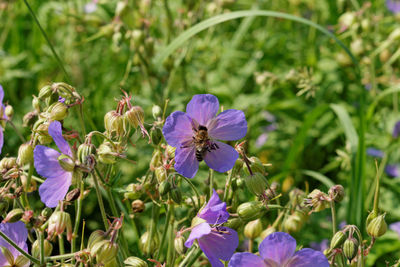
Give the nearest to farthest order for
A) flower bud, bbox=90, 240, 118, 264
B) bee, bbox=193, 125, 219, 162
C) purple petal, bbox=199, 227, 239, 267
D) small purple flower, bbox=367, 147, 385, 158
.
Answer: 1. flower bud, bbox=90, 240, 118, 264
2. purple petal, bbox=199, 227, 239, 267
3. bee, bbox=193, 125, 219, 162
4. small purple flower, bbox=367, 147, 385, 158

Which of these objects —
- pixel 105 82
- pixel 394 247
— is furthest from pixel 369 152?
pixel 105 82

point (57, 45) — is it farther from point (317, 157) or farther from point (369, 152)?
point (369, 152)

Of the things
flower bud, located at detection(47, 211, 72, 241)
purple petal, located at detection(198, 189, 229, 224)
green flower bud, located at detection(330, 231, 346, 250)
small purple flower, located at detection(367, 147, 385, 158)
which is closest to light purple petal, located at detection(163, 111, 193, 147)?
purple petal, located at detection(198, 189, 229, 224)

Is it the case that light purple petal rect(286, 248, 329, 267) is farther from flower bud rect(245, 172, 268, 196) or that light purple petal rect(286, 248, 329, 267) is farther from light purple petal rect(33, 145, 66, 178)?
light purple petal rect(33, 145, 66, 178)

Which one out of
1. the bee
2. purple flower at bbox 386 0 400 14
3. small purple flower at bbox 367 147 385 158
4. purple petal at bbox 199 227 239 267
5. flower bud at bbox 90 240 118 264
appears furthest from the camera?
purple flower at bbox 386 0 400 14

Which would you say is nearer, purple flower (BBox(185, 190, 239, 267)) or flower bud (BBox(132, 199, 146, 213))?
purple flower (BBox(185, 190, 239, 267))

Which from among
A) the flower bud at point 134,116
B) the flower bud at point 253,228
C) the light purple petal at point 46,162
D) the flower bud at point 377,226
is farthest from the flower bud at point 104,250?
the flower bud at point 377,226

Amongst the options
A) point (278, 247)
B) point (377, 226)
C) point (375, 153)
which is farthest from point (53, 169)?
point (375, 153)

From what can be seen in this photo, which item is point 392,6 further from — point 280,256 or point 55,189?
point 55,189
